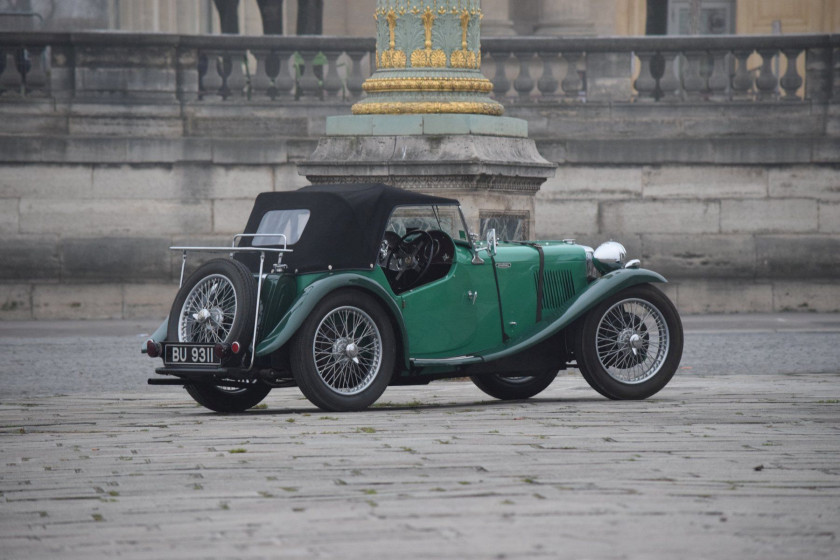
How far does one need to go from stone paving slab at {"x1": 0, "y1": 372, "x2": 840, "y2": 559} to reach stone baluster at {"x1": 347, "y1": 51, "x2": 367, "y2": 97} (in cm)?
942

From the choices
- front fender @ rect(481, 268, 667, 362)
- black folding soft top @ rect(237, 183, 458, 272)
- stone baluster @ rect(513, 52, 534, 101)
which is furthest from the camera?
stone baluster @ rect(513, 52, 534, 101)

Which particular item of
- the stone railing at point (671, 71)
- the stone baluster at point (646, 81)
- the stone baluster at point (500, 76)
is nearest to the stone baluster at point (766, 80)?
the stone railing at point (671, 71)

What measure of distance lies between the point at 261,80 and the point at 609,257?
9.30 meters

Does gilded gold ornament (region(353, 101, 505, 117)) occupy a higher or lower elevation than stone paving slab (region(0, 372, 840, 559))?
higher

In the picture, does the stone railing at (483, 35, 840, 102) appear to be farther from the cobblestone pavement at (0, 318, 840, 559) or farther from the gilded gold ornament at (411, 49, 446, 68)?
the cobblestone pavement at (0, 318, 840, 559)

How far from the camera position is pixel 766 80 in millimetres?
19828

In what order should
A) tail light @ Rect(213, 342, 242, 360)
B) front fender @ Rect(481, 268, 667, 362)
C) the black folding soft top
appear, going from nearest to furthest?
tail light @ Rect(213, 342, 242, 360) < the black folding soft top < front fender @ Rect(481, 268, 667, 362)

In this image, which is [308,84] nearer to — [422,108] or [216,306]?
[422,108]

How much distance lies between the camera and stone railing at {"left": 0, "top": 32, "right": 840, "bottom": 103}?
19.4 meters

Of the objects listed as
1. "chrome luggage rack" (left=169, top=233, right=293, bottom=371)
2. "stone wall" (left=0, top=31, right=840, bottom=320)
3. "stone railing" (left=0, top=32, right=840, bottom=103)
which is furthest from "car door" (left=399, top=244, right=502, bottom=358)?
"stone railing" (left=0, top=32, right=840, bottom=103)

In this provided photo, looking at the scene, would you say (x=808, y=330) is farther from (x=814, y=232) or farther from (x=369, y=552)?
(x=369, y=552)

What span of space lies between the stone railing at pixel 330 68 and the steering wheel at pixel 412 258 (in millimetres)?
9074

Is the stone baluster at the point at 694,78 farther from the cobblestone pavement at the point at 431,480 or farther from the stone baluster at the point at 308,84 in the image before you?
the cobblestone pavement at the point at 431,480

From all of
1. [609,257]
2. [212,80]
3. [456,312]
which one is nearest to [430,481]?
[456,312]
